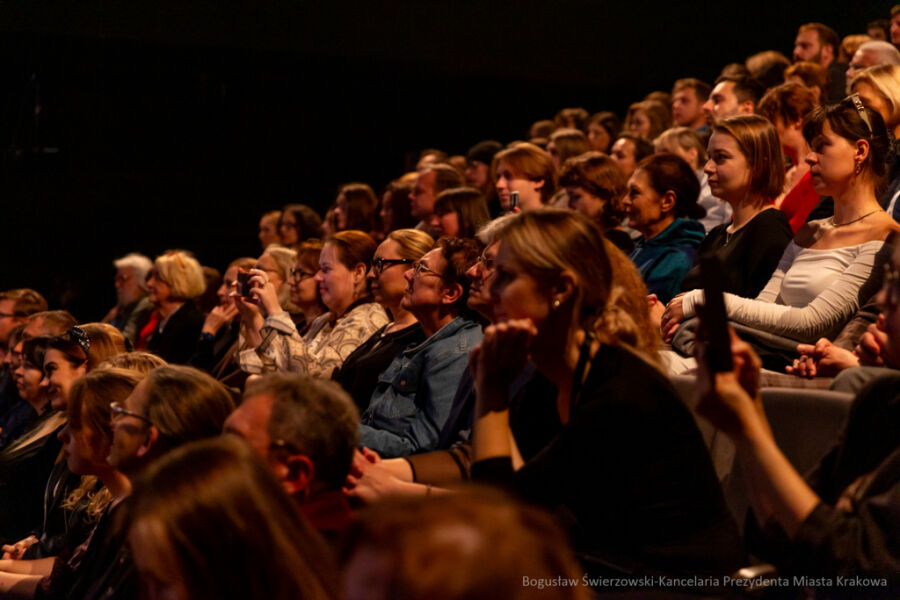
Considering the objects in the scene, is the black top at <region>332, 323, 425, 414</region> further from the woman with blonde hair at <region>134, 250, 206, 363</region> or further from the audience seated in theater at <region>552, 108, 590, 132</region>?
the audience seated in theater at <region>552, 108, 590, 132</region>

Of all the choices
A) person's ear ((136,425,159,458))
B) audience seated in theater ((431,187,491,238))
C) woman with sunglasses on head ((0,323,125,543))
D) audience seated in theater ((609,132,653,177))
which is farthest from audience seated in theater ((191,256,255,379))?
person's ear ((136,425,159,458))

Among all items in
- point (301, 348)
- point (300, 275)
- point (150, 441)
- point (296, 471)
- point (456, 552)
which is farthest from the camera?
point (300, 275)

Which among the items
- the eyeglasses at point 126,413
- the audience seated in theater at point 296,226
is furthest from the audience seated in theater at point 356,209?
the eyeglasses at point 126,413

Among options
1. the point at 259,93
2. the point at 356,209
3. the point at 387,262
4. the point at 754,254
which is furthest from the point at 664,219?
the point at 259,93

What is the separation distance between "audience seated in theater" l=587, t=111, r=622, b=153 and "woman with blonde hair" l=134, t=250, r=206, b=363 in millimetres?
2791

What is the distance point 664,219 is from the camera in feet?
13.6

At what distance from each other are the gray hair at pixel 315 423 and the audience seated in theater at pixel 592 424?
25 centimetres

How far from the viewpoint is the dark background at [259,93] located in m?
7.76

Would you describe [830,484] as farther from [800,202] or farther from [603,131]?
[603,131]

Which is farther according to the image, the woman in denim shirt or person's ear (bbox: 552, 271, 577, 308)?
the woman in denim shirt

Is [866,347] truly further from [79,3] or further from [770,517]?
[79,3]

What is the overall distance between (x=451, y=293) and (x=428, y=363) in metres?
0.30

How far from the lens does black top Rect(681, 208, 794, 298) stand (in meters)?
3.46

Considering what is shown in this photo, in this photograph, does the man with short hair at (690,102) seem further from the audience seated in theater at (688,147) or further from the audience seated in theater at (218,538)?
the audience seated in theater at (218,538)
